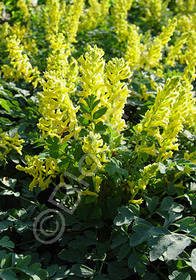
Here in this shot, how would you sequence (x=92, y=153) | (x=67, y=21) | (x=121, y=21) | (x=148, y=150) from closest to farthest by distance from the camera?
1. (x=92, y=153)
2. (x=148, y=150)
3. (x=67, y=21)
4. (x=121, y=21)

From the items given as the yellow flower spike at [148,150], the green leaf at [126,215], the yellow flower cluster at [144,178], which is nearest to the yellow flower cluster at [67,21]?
the yellow flower spike at [148,150]

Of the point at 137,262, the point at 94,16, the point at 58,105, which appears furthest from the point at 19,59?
the point at 94,16

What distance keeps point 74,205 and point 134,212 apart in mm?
417

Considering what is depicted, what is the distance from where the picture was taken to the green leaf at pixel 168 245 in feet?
4.59

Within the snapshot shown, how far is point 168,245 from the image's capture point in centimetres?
144

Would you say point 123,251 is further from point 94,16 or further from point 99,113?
point 94,16

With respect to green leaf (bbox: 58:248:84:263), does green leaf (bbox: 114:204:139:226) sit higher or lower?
higher

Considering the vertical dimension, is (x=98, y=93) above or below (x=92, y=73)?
below

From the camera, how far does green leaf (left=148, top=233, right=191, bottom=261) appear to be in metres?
1.40

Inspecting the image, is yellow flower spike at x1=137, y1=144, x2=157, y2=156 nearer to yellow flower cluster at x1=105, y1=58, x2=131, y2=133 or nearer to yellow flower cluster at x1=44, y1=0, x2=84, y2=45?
yellow flower cluster at x1=105, y1=58, x2=131, y2=133

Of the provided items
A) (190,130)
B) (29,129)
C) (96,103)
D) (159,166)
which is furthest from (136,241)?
(29,129)

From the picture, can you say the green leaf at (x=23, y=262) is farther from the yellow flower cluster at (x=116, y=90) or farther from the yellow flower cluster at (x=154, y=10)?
the yellow flower cluster at (x=154, y=10)

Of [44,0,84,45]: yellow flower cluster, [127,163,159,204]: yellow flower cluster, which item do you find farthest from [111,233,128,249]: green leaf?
[44,0,84,45]: yellow flower cluster

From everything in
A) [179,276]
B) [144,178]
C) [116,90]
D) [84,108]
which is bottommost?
[179,276]
